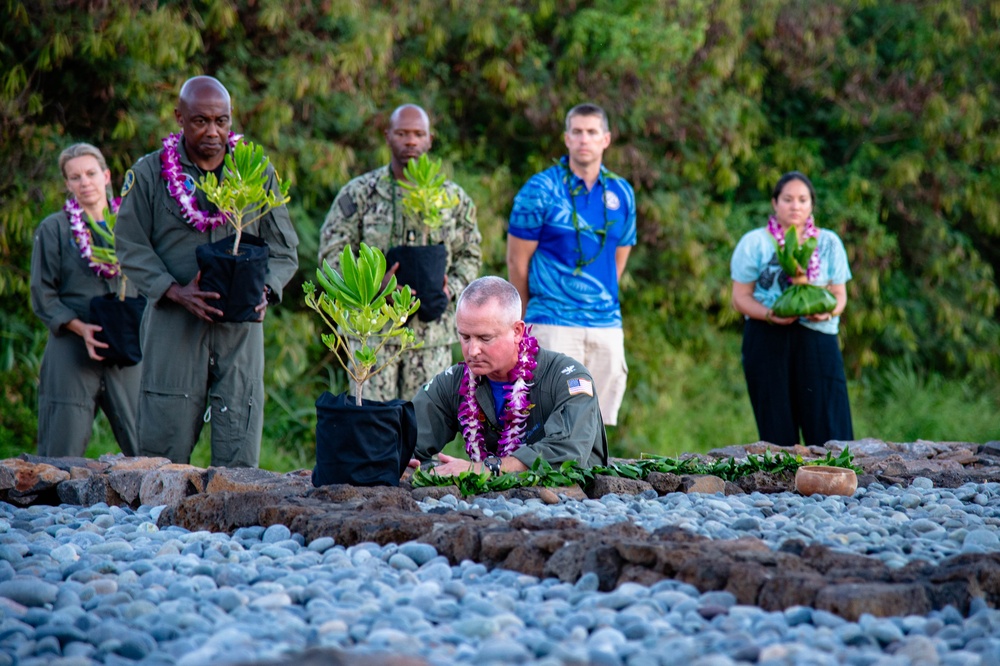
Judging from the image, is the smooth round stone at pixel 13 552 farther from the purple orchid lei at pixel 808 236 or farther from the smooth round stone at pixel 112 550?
the purple orchid lei at pixel 808 236

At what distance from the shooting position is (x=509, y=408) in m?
4.34

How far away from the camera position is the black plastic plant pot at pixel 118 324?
5.52m

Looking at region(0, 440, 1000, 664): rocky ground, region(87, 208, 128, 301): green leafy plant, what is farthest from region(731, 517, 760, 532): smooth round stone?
region(87, 208, 128, 301): green leafy plant

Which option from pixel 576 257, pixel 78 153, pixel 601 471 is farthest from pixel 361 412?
pixel 78 153

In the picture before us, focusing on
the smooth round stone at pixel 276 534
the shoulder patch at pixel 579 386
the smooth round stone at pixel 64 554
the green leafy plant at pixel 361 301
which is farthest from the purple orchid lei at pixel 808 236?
the smooth round stone at pixel 64 554

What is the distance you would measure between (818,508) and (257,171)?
2507mm

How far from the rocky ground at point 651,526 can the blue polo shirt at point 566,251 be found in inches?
69.2

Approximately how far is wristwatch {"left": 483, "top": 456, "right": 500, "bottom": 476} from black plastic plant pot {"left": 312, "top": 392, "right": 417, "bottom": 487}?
1.16 feet

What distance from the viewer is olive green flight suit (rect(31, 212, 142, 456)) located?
5.79 meters

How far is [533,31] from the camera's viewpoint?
A: 9883 millimetres

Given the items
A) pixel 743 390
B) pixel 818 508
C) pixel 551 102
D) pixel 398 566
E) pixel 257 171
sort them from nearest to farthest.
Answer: pixel 398 566, pixel 818 508, pixel 257 171, pixel 551 102, pixel 743 390

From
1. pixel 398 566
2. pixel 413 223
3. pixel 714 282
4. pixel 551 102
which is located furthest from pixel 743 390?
pixel 398 566

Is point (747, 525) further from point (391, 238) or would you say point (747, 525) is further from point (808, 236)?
point (808, 236)

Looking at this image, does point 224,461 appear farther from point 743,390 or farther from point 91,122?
point 743,390
